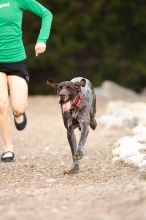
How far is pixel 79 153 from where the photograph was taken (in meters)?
7.70

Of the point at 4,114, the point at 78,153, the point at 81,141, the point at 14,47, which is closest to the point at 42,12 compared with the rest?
the point at 14,47

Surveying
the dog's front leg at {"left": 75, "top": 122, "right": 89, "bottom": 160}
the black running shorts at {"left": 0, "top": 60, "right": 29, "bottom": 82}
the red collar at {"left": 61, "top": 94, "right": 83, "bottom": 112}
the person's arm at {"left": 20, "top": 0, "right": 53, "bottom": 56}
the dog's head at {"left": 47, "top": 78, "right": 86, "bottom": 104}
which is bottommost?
the dog's front leg at {"left": 75, "top": 122, "right": 89, "bottom": 160}

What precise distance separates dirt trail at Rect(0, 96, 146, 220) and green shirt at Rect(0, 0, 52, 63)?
1.19 meters

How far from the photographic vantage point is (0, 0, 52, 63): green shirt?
8508 millimetres

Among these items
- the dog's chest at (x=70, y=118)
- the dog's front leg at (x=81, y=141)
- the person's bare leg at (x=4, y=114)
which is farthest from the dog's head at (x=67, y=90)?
the person's bare leg at (x=4, y=114)

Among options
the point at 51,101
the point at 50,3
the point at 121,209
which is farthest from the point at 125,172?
the point at 50,3

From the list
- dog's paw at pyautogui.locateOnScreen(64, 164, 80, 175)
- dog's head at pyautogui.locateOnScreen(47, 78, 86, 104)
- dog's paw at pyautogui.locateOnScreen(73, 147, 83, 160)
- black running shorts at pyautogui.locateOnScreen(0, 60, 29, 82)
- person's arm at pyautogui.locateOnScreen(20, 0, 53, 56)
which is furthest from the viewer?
black running shorts at pyautogui.locateOnScreen(0, 60, 29, 82)

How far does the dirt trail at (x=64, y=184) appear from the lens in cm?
519

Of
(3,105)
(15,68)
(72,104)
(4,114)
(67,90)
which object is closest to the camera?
(67,90)

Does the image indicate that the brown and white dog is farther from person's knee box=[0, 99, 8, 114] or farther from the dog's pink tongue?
person's knee box=[0, 99, 8, 114]

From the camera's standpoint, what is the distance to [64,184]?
714 centimetres

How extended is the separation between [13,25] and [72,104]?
1.41m

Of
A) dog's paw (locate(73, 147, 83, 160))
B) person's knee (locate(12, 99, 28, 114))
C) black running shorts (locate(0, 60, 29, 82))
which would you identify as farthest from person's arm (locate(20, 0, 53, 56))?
dog's paw (locate(73, 147, 83, 160))

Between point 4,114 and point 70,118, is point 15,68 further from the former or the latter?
point 70,118
